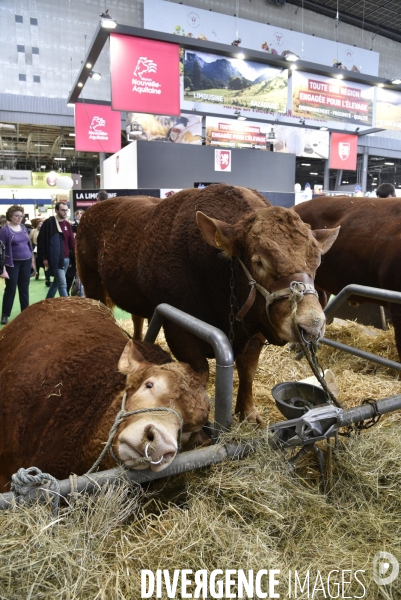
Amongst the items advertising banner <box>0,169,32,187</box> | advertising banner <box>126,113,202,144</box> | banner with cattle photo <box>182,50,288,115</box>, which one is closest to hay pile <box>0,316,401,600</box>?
banner with cattle photo <box>182,50,288,115</box>

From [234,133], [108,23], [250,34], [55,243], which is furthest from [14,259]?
[250,34]

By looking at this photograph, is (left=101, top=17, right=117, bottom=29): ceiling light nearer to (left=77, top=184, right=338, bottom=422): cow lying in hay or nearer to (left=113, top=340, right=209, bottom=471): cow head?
(left=77, top=184, right=338, bottom=422): cow lying in hay

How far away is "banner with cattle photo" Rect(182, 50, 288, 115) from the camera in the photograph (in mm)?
10648

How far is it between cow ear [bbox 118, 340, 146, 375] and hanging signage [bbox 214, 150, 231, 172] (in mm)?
10980

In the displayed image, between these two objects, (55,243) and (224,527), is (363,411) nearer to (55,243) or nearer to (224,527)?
(224,527)

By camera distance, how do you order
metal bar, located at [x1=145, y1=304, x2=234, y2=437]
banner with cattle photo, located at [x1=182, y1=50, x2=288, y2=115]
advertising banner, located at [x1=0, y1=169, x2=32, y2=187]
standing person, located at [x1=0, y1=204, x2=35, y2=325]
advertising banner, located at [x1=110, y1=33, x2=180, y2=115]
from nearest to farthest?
1. metal bar, located at [x1=145, y1=304, x2=234, y2=437]
2. standing person, located at [x1=0, y1=204, x2=35, y2=325]
3. advertising banner, located at [x1=110, y1=33, x2=180, y2=115]
4. banner with cattle photo, located at [x1=182, y1=50, x2=288, y2=115]
5. advertising banner, located at [x1=0, y1=169, x2=32, y2=187]

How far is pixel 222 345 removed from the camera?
1589mm

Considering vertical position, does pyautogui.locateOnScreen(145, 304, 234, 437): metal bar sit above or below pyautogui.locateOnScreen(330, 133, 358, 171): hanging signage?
below

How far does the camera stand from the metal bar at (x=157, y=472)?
4.31ft

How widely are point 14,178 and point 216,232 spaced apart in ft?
71.8

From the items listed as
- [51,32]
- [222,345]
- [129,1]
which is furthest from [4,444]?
[129,1]

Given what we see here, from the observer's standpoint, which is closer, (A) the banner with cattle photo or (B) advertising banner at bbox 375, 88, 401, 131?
(A) the banner with cattle photo

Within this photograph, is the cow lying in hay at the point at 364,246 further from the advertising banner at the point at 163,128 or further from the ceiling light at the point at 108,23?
the advertising banner at the point at 163,128

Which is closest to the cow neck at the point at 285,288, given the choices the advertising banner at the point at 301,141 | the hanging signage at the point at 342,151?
the advertising banner at the point at 301,141
